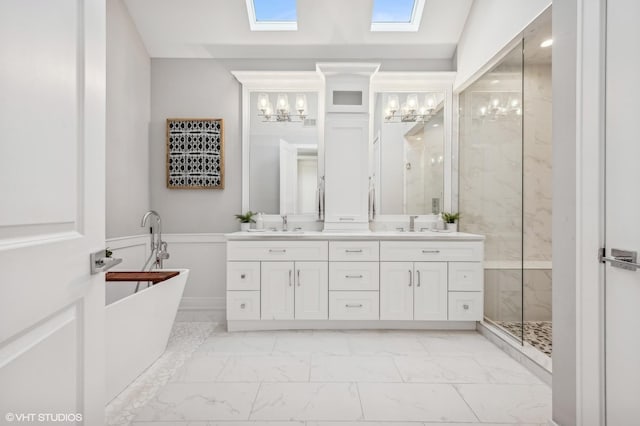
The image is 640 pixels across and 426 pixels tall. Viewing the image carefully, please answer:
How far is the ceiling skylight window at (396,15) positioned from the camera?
137 inches

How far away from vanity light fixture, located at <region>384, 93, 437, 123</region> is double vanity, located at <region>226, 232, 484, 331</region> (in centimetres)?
134

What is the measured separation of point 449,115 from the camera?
3797mm

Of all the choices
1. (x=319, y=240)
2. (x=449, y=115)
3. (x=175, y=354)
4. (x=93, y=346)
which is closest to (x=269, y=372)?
(x=175, y=354)

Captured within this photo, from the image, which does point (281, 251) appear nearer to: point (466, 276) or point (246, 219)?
point (246, 219)

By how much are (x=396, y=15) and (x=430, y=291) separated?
2675 mm

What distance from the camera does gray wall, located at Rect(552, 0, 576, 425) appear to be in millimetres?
1551

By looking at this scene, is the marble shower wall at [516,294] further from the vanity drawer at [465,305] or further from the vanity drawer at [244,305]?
the vanity drawer at [244,305]

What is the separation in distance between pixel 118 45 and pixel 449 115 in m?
3.24

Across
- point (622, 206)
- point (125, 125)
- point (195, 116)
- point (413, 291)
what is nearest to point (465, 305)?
point (413, 291)

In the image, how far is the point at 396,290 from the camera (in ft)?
10.5

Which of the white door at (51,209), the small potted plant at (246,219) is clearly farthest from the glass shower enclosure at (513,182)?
the white door at (51,209)

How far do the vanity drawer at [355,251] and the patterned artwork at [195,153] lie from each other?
1.43 metres

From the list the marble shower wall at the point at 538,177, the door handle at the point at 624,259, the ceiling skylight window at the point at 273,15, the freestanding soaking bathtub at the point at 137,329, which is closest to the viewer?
the door handle at the point at 624,259

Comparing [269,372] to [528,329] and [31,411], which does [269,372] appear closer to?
[31,411]
